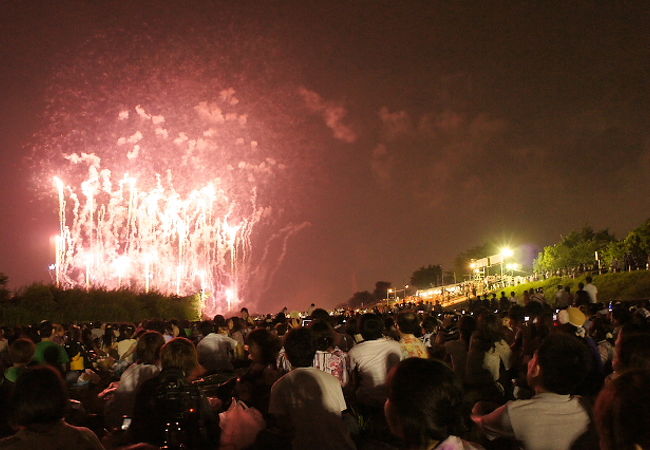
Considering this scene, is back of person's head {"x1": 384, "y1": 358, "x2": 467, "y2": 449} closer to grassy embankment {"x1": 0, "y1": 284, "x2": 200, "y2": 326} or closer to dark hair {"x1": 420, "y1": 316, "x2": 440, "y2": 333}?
dark hair {"x1": 420, "y1": 316, "x2": 440, "y2": 333}

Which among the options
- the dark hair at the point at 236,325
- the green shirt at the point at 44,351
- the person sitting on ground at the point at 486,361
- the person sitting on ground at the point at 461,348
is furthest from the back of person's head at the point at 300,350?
the dark hair at the point at 236,325

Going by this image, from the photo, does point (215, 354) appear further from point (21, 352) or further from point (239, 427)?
point (239, 427)

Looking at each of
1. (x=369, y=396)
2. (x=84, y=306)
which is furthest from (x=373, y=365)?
(x=84, y=306)

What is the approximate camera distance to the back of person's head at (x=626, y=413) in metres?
2.26

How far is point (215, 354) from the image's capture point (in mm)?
11492

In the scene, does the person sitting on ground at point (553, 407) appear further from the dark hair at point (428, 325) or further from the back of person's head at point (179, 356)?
the dark hair at point (428, 325)

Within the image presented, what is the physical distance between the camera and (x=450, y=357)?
796cm

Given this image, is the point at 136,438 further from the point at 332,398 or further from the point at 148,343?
the point at 148,343

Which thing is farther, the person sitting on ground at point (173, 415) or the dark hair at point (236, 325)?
the dark hair at point (236, 325)

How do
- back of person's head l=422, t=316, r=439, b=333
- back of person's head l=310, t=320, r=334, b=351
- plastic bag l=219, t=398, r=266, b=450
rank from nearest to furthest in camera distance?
plastic bag l=219, t=398, r=266, b=450, back of person's head l=310, t=320, r=334, b=351, back of person's head l=422, t=316, r=439, b=333

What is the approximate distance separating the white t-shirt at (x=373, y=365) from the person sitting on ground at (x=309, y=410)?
1800mm

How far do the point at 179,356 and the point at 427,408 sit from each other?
3.19 meters

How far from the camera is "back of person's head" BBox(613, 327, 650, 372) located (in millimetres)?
3984

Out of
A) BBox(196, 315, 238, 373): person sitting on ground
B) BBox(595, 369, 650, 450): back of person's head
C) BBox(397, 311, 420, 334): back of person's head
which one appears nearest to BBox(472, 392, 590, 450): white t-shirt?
BBox(595, 369, 650, 450): back of person's head
